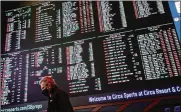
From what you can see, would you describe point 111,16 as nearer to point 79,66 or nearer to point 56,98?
point 79,66

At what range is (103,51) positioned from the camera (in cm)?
383

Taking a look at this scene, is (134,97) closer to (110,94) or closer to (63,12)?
(110,94)

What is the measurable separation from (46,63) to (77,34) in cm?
60

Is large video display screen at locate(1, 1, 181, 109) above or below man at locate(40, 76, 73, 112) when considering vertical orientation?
above

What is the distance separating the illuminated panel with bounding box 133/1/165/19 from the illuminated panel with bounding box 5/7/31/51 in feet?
5.47

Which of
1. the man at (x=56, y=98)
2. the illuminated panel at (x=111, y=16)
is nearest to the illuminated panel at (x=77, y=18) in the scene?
the illuminated panel at (x=111, y=16)

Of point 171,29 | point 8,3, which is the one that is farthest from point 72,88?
point 8,3

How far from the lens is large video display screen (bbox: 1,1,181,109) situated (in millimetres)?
3578

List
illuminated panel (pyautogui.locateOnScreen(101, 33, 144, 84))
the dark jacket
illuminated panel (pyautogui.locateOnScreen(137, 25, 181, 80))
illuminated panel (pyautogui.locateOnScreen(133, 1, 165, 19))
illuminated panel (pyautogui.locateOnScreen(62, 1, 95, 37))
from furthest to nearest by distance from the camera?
illuminated panel (pyautogui.locateOnScreen(62, 1, 95, 37)) → illuminated panel (pyautogui.locateOnScreen(133, 1, 165, 19)) → illuminated panel (pyautogui.locateOnScreen(101, 33, 144, 84)) → illuminated panel (pyautogui.locateOnScreen(137, 25, 181, 80)) → the dark jacket

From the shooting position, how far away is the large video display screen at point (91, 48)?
3.58m

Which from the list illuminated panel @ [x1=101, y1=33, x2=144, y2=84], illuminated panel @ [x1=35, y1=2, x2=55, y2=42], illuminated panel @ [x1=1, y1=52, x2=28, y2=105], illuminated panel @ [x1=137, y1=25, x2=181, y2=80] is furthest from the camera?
illuminated panel @ [x1=35, y1=2, x2=55, y2=42]

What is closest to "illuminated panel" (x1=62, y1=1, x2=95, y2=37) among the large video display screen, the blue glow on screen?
the large video display screen

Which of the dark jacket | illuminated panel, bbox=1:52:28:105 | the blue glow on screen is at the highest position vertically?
the blue glow on screen

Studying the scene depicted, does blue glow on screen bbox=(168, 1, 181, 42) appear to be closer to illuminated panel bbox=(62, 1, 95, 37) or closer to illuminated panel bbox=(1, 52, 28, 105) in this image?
illuminated panel bbox=(62, 1, 95, 37)
